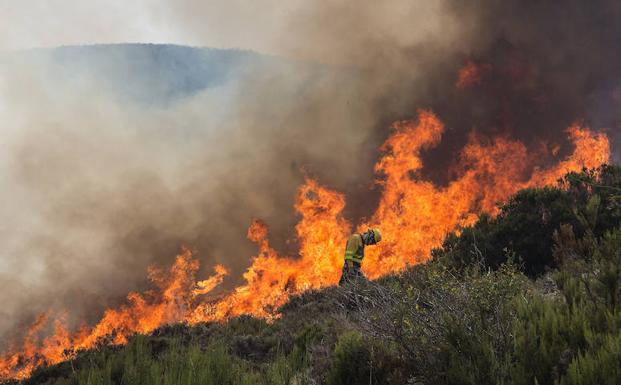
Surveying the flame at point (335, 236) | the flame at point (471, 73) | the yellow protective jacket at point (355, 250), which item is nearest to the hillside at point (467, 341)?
the yellow protective jacket at point (355, 250)

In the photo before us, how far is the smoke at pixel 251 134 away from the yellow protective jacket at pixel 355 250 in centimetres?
984

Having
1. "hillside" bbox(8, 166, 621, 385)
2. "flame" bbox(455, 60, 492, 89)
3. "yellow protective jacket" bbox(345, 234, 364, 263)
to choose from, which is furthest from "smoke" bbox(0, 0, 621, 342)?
"hillside" bbox(8, 166, 621, 385)

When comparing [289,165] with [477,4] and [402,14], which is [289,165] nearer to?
[402,14]

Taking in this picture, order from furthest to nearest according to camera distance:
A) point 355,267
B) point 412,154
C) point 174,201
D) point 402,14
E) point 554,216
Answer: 1. point 402,14
2. point 412,154
3. point 174,201
4. point 355,267
5. point 554,216

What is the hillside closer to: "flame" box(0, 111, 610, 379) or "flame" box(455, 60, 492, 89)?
"flame" box(0, 111, 610, 379)

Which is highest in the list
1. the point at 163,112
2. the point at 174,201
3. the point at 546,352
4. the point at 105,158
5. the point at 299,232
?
the point at 163,112

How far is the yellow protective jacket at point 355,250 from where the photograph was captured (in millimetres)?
10133

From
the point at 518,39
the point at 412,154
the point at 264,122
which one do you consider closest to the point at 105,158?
the point at 264,122

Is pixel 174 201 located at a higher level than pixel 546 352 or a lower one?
higher

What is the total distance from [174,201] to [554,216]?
1885cm

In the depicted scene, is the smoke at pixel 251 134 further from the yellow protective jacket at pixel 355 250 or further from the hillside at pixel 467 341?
the hillside at pixel 467 341

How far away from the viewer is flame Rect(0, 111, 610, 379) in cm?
1680

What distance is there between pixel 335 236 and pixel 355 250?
948 centimetres

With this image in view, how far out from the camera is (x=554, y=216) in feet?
26.5
